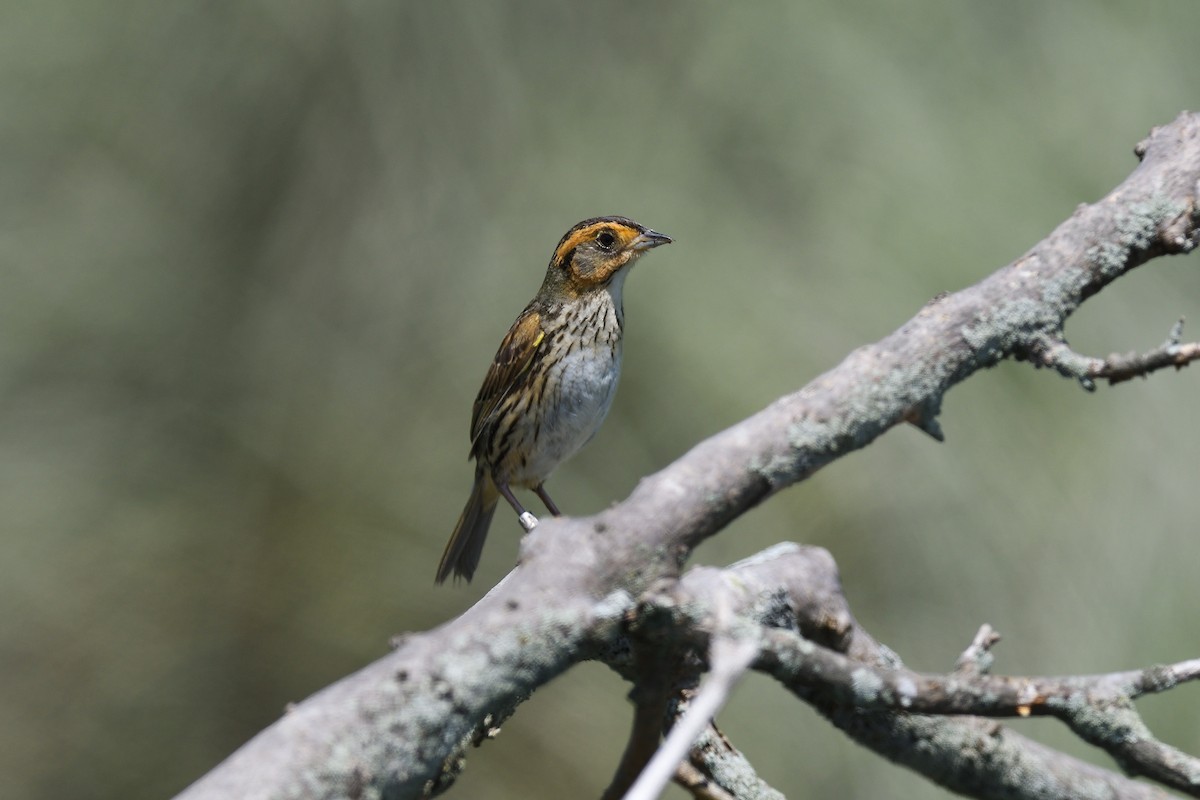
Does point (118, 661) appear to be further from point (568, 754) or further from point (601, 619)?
point (601, 619)

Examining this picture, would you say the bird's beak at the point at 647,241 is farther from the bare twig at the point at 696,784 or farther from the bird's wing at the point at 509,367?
the bare twig at the point at 696,784

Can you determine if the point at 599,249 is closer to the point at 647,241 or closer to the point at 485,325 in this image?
the point at 647,241

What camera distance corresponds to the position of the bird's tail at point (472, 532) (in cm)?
341

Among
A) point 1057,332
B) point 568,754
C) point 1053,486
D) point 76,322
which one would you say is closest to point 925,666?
point 1053,486

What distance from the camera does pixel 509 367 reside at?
3.38 m

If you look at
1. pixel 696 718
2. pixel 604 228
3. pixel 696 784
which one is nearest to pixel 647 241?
pixel 604 228

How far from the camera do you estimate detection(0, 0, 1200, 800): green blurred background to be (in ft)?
11.8

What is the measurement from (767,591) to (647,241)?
6.59 feet

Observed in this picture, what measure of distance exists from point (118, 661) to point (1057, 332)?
3.07 m

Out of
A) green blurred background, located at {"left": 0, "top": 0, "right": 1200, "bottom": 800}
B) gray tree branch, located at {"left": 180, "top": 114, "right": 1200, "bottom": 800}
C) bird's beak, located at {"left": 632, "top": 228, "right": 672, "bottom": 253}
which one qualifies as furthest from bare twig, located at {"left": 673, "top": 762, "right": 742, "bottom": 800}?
green blurred background, located at {"left": 0, "top": 0, "right": 1200, "bottom": 800}

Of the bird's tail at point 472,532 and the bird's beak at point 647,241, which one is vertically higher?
the bird's beak at point 647,241

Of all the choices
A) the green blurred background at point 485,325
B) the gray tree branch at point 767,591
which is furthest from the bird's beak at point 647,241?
the gray tree branch at point 767,591

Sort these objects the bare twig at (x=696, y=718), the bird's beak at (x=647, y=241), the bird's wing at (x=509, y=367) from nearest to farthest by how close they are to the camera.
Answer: the bare twig at (x=696, y=718), the bird's beak at (x=647, y=241), the bird's wing at (x=509, y=367)

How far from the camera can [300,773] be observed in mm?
1003
